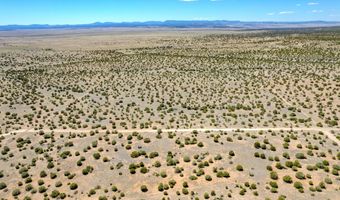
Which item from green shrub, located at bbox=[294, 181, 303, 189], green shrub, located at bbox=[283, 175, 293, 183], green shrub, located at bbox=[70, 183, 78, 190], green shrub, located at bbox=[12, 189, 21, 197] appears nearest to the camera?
green shrub, located at bbox=[294, 181, 303, 189]

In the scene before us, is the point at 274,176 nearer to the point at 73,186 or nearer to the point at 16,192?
the point at 73,186

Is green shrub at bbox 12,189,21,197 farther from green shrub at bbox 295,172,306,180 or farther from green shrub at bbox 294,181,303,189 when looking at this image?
green shrub at bbox 295,172,306,180

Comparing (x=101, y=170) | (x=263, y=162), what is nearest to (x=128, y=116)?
(x=101, y=170)

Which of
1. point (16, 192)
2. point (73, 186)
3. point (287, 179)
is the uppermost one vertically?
point (287, 179)

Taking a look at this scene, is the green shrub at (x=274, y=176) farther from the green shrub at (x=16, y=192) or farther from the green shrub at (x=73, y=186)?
the green shrub at (x=16, y=192)

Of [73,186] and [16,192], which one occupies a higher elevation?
[73,186]

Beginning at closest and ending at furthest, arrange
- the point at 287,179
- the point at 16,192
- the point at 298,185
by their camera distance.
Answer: the point at 298,185 < the point at 287,179 < the point at 16,192

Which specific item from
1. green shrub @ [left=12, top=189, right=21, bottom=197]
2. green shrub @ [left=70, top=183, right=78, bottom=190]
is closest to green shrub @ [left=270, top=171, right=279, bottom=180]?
green shrub @ [left=70, top=183, right=78, bottom=190]

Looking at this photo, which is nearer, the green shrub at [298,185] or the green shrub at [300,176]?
the green shrub at [298,185]

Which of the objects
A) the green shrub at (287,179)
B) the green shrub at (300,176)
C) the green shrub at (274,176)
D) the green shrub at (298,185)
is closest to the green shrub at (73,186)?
the green shrub at (274,176)

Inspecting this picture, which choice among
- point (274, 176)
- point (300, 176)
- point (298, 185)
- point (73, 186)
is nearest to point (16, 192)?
point (73, 186)

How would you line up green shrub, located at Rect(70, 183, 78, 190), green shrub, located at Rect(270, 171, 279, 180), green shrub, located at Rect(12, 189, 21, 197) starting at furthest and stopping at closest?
green shrub, located at Rect(70, 183, 78, 190), green shrub, located at Rect(12, 189, 21, 197), green shrub, located at Rect(270, 171, 279, 180)
